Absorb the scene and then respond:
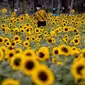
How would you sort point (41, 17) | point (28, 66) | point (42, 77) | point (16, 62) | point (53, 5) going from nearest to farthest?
point (42, 77), point (28, 66), point (16, 62), point (41, 17), point (53, 5)

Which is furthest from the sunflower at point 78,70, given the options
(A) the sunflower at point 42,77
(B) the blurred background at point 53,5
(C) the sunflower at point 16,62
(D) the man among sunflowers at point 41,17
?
(B) the blurred background at point 53,5

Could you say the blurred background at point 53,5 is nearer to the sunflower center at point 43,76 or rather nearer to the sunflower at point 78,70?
the sunflower at point 78,70

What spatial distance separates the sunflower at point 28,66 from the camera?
2.76m

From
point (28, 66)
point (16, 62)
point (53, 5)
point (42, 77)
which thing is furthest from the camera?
point (53, 5)

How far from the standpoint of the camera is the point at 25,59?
287cm

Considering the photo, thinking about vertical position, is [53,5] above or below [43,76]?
below

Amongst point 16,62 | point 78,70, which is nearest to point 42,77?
point 78,70

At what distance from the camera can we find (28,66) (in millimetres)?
2807

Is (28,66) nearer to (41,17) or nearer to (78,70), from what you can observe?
(78,70)

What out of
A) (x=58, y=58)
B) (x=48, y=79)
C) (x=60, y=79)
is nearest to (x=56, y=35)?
(x=58, y=58)

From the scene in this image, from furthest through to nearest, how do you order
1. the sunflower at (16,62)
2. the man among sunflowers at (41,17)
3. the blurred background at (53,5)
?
the blurred background at (53,5) → the man among sunflowers at (41,17) → the sunflower at (16,62)

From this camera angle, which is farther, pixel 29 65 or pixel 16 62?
pixel 16 62

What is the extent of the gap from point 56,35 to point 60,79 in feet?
18.0

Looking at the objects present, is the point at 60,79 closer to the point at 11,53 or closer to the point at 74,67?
the point at 74,67
